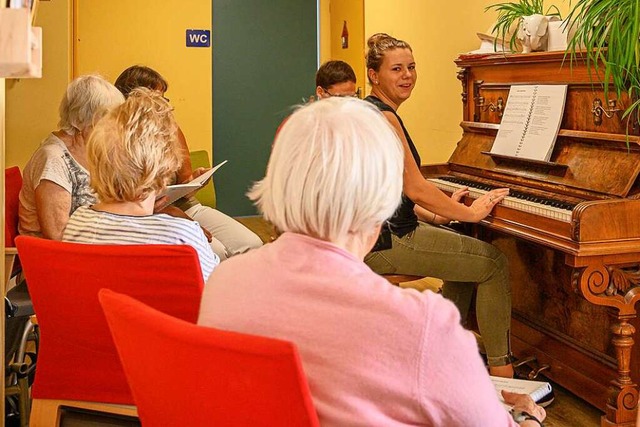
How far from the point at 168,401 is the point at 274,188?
36 centimetres

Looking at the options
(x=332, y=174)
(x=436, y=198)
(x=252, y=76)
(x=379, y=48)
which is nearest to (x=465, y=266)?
(x=436, y=198)

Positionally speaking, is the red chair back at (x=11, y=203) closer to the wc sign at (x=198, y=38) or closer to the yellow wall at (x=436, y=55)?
the yellow wall at (x=436, y=55)

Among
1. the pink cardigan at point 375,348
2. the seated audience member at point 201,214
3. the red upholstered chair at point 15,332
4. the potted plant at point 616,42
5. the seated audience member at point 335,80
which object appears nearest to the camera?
the pink cardigan at point 375,348

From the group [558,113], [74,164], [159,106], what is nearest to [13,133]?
[74,164]

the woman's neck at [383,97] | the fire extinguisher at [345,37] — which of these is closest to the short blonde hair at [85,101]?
the woman's neck at [383,97]

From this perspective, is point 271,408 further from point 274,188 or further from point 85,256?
point 85,256

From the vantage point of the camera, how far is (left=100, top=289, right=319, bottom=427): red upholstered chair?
3.46ft

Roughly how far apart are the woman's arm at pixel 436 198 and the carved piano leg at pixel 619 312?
56 centimetres

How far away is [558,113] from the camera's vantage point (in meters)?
3.44

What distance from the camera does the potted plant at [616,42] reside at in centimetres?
287

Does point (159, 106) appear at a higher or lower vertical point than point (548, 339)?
higher

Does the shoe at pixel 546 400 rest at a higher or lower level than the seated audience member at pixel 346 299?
lower

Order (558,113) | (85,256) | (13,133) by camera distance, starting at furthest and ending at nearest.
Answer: (13,133), (558,113), (85,256)

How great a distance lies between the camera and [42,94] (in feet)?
14.2
